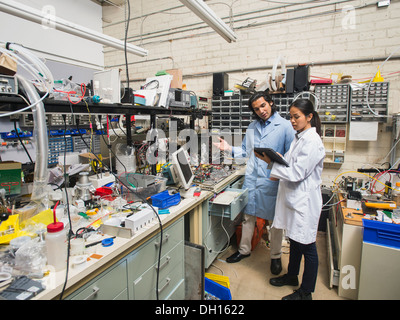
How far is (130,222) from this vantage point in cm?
118

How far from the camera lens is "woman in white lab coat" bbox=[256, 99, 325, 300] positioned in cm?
159

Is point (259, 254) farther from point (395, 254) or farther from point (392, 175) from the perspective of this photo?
point (392, 175)

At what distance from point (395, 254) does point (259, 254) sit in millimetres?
1157

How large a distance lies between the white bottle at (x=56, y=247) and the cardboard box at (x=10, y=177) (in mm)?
805

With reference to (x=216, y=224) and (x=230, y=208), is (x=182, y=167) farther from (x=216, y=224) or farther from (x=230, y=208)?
(x=216, y=224)

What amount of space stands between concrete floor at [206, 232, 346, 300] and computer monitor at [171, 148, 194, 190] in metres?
0.95

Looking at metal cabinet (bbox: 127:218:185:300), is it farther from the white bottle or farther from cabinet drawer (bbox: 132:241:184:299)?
the white bottle

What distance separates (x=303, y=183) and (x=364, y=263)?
695mm

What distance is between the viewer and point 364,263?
5.45ft

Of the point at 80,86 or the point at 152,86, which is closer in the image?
the point at 80,86

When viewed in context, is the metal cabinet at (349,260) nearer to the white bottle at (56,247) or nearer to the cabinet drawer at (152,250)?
the cabinet drawer at (152,250)

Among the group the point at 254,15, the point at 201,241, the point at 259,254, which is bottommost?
the point at 259,254

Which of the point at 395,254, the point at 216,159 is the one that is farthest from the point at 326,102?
the point at 395,254

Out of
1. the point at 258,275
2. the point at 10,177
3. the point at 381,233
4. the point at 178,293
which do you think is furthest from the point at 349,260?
the point at 10,177
